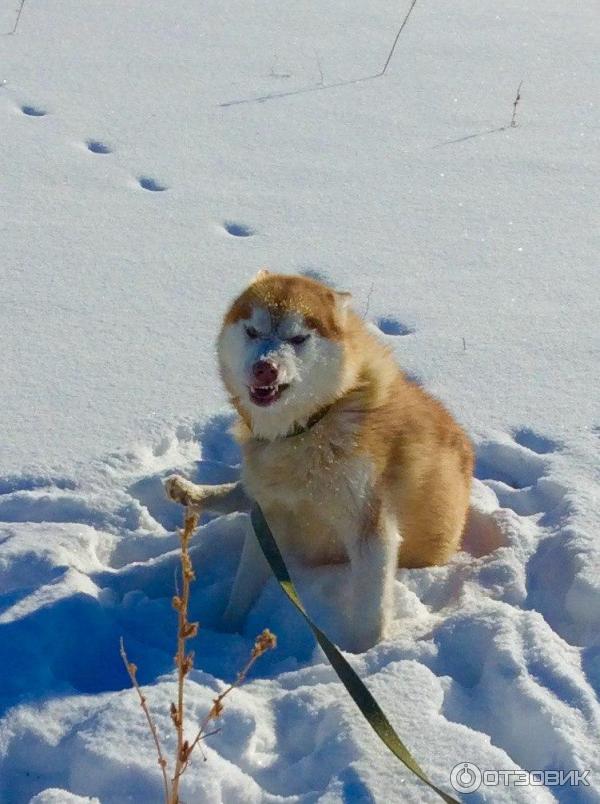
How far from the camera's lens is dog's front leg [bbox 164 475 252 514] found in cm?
351

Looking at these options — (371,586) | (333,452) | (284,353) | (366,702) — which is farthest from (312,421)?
(366,702)

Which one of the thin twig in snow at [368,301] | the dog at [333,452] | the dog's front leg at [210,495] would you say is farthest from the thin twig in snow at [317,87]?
the dog's front leg at [210,495]

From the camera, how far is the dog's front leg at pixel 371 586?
311 centimetres

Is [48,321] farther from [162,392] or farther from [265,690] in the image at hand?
[265,690]

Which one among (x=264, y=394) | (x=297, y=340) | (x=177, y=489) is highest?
(x=297, y=340)

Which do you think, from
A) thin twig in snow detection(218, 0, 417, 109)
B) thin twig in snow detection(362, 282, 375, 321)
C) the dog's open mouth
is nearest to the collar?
the dog's open mouth

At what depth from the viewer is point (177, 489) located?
3506 millimetres

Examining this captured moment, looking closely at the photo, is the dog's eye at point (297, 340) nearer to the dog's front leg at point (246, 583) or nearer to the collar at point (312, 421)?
the collar at point (312, 421)

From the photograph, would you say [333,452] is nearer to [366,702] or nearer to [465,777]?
[366,702]

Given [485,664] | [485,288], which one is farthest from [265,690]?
[485,288]

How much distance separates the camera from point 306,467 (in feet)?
10.6

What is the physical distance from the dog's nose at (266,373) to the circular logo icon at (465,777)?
1195mm

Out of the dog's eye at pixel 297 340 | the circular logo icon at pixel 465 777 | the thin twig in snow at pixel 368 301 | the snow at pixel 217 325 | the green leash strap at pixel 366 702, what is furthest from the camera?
A: the thin twig in snow at pixel 368 301

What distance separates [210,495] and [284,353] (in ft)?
2.29
